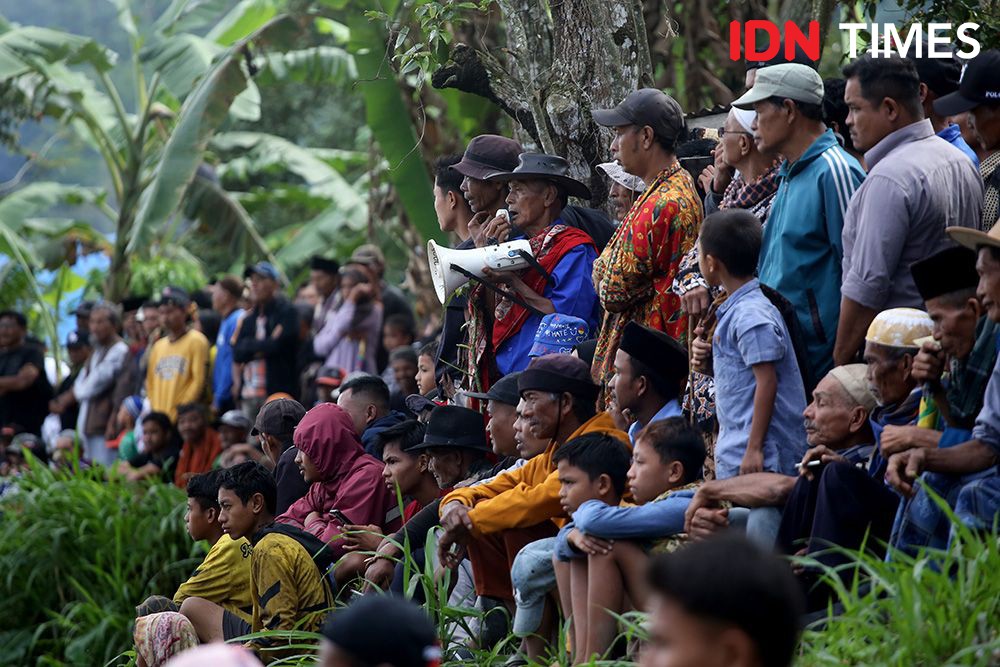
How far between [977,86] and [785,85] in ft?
2.39

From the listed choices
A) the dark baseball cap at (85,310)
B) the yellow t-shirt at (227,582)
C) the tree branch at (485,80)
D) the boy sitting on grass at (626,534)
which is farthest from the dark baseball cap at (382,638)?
the dark baseball cap at (85,310)

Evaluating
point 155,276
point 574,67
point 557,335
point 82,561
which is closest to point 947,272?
point 557,335

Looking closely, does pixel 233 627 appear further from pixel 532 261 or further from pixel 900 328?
pixel 900 328

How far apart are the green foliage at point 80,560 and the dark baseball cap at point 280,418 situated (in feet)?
6.40

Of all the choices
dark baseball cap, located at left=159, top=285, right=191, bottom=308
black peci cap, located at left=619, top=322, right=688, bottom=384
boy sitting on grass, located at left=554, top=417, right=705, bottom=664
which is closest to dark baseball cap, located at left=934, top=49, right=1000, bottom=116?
black peci cap, located at left=619, top=322, right=688, bottom=384

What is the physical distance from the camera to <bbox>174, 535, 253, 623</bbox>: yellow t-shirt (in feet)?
22.6

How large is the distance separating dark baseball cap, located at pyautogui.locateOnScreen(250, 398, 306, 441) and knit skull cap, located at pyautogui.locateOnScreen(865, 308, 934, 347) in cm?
404

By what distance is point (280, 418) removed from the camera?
27.1ft

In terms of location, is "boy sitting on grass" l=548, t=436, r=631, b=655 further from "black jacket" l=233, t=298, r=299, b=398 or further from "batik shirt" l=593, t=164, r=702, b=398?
"black jacket" l=233, t=298, r=299, b=398

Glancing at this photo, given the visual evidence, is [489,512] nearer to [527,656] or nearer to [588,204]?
[527,656]

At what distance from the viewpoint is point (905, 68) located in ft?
18.4

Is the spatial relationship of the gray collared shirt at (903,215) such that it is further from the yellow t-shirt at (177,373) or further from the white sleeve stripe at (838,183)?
the yellow t-shirt at (177,373)

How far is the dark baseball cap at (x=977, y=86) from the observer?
18.3 ft

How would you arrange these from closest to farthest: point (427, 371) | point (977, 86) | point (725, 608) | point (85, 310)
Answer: point (725, 608) < point (977, 86) < point (427, 371) < point (85, 310)
